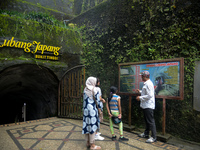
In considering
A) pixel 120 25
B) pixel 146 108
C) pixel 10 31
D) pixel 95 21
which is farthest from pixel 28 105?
pixel 146 108

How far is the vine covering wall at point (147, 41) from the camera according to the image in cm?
399

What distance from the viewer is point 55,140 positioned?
3.79m

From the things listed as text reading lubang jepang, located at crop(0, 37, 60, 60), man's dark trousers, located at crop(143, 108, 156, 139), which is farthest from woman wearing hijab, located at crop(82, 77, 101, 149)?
text reading lubang jepang, located at crop(0, 37, 60, 60)

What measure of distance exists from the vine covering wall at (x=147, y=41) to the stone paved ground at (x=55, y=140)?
3.07 feet

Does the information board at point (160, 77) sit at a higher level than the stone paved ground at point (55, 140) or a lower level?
higher

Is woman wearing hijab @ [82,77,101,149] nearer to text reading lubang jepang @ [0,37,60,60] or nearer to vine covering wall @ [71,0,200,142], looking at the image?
Result: vine covering wall @ [71,0,200,142]

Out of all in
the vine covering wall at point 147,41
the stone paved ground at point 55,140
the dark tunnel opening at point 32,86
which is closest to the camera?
the stone paved ground at point 55,140

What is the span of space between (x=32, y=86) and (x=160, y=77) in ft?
22.1

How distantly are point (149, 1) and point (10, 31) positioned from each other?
504 centimetres

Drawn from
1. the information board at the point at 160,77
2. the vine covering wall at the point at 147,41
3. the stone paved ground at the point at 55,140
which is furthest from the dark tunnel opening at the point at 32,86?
the information board at the point at 160,77

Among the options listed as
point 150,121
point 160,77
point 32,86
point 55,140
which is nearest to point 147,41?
point 160,77

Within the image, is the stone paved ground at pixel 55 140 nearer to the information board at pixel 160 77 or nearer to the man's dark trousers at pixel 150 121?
the man's dark trousers at pixel 150 121

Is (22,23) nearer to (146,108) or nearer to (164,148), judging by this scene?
(146,108)

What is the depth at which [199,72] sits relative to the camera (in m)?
3.79
